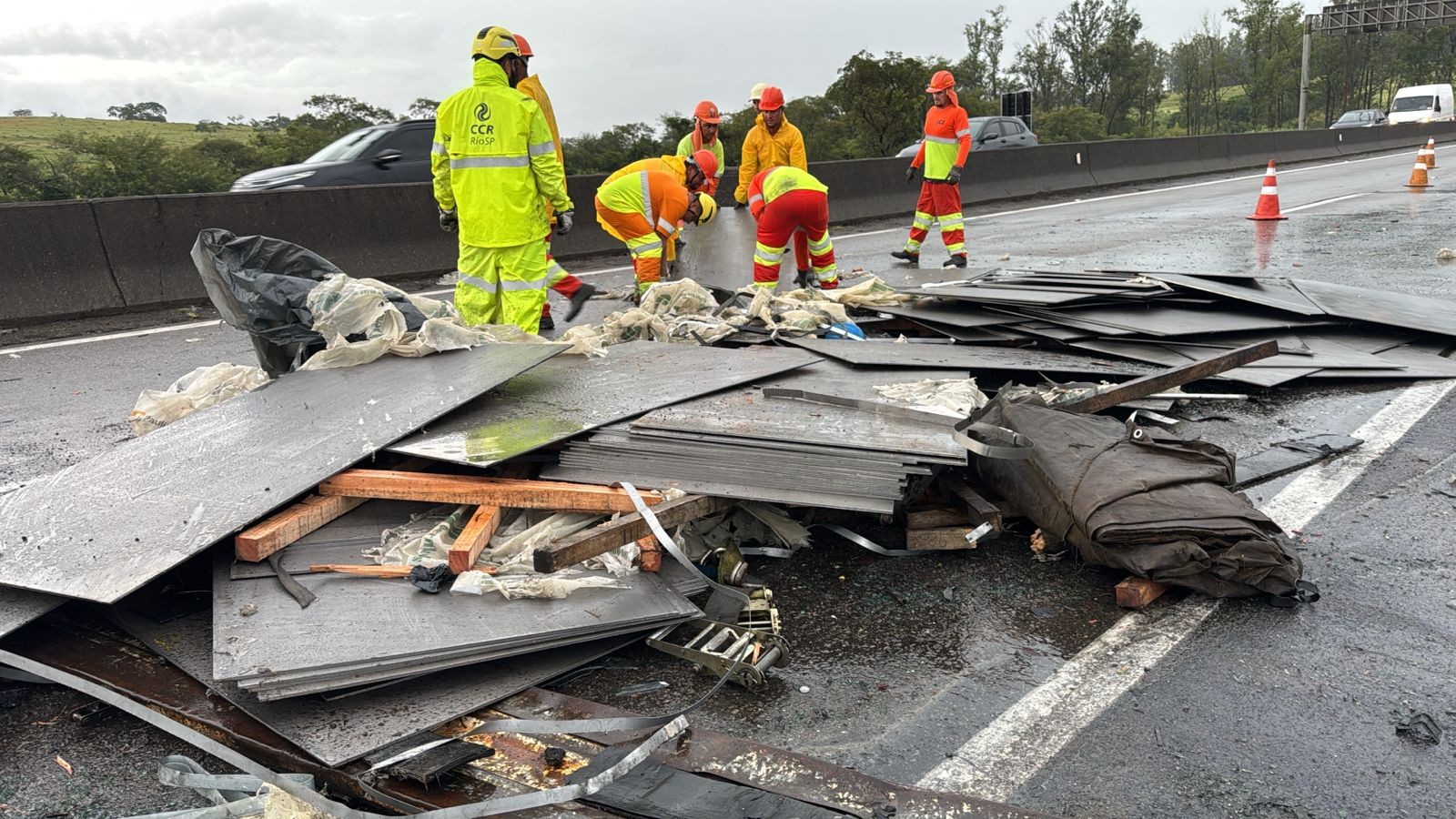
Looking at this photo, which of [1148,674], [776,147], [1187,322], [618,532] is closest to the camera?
[1148,674]

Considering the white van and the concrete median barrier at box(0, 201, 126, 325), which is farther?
the white van

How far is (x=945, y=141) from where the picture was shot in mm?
11227

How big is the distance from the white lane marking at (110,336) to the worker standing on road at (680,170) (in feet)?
12.0

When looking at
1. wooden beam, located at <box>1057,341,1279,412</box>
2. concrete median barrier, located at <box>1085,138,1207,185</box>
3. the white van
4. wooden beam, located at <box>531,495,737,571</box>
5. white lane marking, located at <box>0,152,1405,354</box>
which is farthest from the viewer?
the white van

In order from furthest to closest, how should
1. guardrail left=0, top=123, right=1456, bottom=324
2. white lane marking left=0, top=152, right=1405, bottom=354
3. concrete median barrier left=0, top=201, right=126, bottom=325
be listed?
guardrail left=0, top=123, right=1456, bottom=324 → concrete median barrier left=0, top=201, right=126, bottom=325 → white lane marking left=0, top=152, right=1405, bottom=354

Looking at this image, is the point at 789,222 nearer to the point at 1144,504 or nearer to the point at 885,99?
the point at 1144,504

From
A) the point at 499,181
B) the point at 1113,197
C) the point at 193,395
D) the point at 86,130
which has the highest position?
the point at 86,130

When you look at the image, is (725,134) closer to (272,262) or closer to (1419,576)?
(272,262)

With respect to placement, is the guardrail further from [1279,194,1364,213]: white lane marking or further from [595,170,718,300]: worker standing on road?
[1279,194,1364,213]: white lane marking

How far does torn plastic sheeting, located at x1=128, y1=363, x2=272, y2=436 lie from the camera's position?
5293 mm

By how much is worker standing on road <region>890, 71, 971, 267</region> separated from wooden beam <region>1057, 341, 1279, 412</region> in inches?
227

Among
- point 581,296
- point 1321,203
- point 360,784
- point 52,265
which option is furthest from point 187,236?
point 1321,203

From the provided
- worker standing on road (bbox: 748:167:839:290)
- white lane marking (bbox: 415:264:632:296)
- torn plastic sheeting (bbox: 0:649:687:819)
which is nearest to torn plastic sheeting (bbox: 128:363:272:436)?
torn plastic sheeting (bbox: 0:649:687:819)

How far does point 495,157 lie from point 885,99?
24771 millimetres
